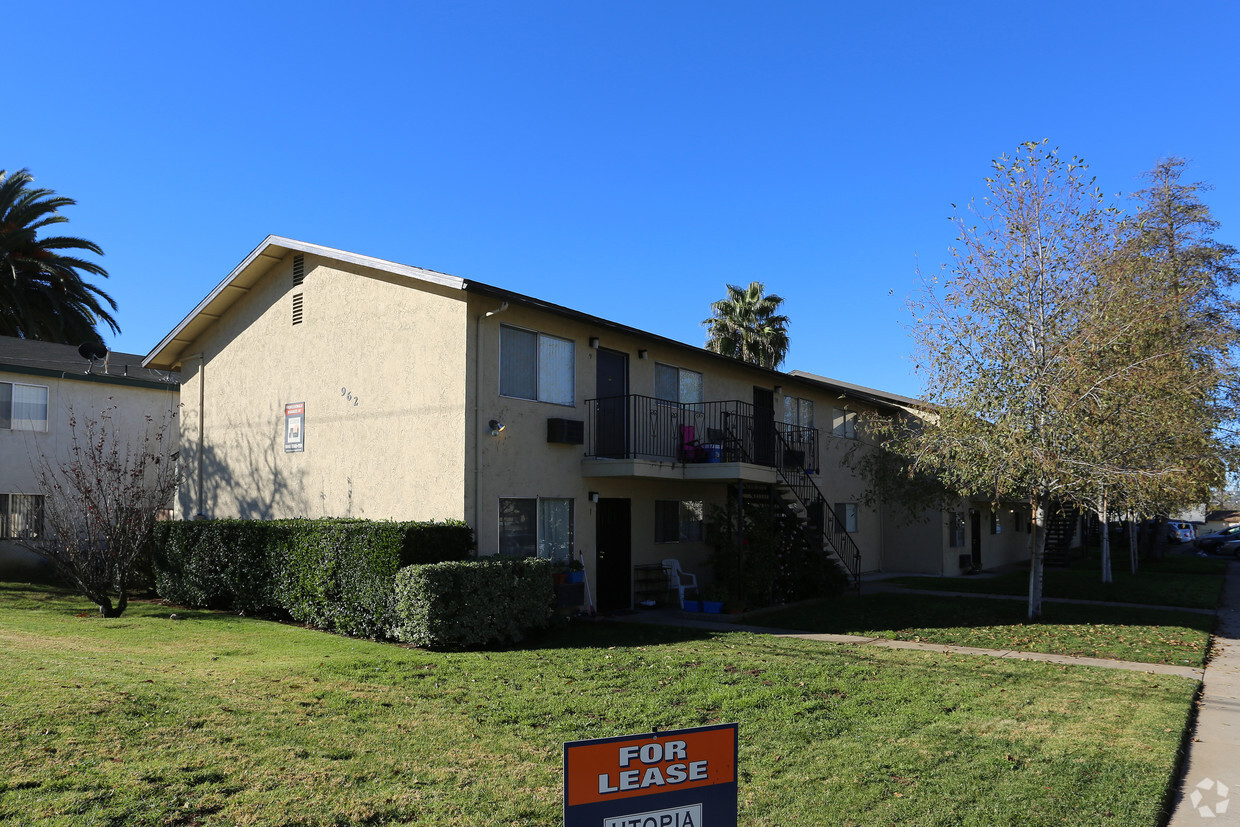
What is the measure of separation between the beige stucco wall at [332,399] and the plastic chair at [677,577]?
525 cm

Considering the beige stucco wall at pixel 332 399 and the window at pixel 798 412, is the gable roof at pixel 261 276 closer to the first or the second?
the beige stucco wall at pixel 332 399

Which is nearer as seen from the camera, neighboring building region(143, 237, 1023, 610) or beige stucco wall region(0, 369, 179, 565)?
neighboring building region(143, 237, 1023, 610)

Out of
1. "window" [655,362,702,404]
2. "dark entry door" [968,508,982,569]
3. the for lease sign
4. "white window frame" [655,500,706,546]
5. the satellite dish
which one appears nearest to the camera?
the for lease sign

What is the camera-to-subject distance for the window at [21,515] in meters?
18.6

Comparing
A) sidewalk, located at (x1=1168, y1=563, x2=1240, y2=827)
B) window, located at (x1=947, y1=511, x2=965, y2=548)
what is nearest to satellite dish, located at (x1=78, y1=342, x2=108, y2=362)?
sidewalk, located at (x1=1168, y1=563, x2=1240, y2=827)

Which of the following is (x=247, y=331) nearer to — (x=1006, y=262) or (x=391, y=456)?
(x=391, y=456)

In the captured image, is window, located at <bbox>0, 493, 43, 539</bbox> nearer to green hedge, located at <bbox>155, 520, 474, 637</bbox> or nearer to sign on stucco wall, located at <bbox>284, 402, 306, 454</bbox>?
green hedge, located at <bbox>155, 520, 474, 637</bbox>

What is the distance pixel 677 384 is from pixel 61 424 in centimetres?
1398

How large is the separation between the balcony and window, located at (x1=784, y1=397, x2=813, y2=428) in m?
3.26

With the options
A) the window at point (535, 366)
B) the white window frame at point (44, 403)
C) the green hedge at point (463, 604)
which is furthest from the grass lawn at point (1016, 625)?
the white window frame at point (44, 403)

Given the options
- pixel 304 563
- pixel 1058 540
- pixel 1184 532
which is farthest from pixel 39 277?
pixel 1184 532

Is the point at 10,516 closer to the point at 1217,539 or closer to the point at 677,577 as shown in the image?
the point at 677,577

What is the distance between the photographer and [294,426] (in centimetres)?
1545

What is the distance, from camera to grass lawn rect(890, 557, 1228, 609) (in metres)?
18.9
